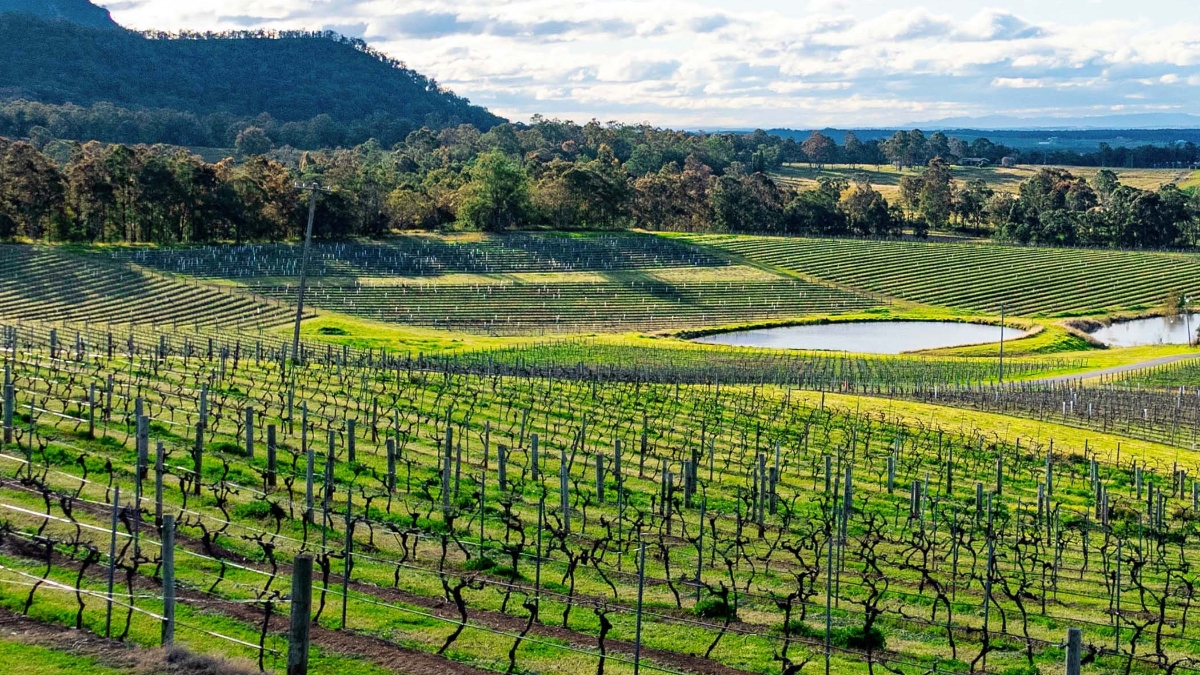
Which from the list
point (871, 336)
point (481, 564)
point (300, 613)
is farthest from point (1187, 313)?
point (300, 613)

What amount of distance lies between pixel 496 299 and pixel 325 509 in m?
79.8

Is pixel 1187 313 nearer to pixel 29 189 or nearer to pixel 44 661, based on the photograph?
pixel 29 189

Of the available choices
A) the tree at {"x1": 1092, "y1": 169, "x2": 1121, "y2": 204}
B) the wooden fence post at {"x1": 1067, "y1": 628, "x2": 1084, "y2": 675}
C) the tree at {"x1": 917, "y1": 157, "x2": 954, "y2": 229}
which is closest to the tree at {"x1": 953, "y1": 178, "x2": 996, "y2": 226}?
the tree at {"x1": 917, "y1": 157, "x2": 954, "y2": 229}

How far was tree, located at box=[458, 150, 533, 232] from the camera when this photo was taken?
126000 mm

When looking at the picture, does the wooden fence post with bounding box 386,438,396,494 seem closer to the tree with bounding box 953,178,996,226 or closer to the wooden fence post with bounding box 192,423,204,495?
the wooden fence post with bounding box 192,423,204,495

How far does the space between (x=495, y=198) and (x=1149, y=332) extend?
6220cm

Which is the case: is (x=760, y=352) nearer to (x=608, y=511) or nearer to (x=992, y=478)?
(x=992, y=478)

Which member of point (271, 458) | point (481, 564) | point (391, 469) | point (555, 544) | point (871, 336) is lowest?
point (871, 336)

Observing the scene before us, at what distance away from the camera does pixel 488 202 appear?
126 m

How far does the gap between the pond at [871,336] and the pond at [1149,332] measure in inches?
306

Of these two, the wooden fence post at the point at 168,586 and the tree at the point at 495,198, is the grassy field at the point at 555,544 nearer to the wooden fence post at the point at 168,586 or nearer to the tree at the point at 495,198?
the wooden fence post at the point at 168,586

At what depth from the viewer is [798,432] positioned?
39031 millimetres

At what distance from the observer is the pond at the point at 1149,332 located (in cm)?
9694

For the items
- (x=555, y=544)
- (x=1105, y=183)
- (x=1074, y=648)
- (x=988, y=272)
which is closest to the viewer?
(x=1074, y=648)
